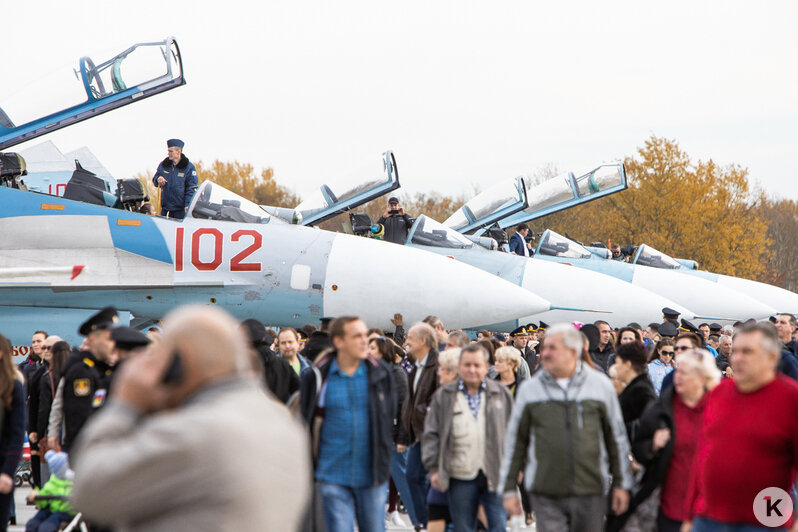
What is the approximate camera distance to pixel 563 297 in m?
17.7

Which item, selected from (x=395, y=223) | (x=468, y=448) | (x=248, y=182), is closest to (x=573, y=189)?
(x=395, y=223)

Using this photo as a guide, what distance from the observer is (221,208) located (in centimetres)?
1331

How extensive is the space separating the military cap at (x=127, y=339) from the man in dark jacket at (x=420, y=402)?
2.52 metres

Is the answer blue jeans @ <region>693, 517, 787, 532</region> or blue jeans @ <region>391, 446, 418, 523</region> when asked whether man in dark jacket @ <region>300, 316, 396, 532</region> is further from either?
blue jeans @ <region>391, 446, 418, 523</region>

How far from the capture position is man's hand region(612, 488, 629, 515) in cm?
539

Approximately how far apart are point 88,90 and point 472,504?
936 cm

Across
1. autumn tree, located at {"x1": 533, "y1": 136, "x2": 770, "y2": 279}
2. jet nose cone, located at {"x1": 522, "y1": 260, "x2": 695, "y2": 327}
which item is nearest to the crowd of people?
jet nose cone, located at {"x1": 522, "y1": 260, "x2": 695, "y2": 327}

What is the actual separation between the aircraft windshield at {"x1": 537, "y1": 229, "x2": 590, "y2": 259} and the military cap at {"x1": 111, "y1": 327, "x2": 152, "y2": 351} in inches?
707

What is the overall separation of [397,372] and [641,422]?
3410mm

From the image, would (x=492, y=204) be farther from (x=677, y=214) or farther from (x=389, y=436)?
(x=677, y=214)

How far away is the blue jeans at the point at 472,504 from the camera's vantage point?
6258mm

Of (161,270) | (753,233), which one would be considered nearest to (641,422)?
(161,270)

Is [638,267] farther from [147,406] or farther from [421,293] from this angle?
[147,406]

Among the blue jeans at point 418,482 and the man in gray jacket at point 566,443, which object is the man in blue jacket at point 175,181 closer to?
the blue jeans at point 418,482
